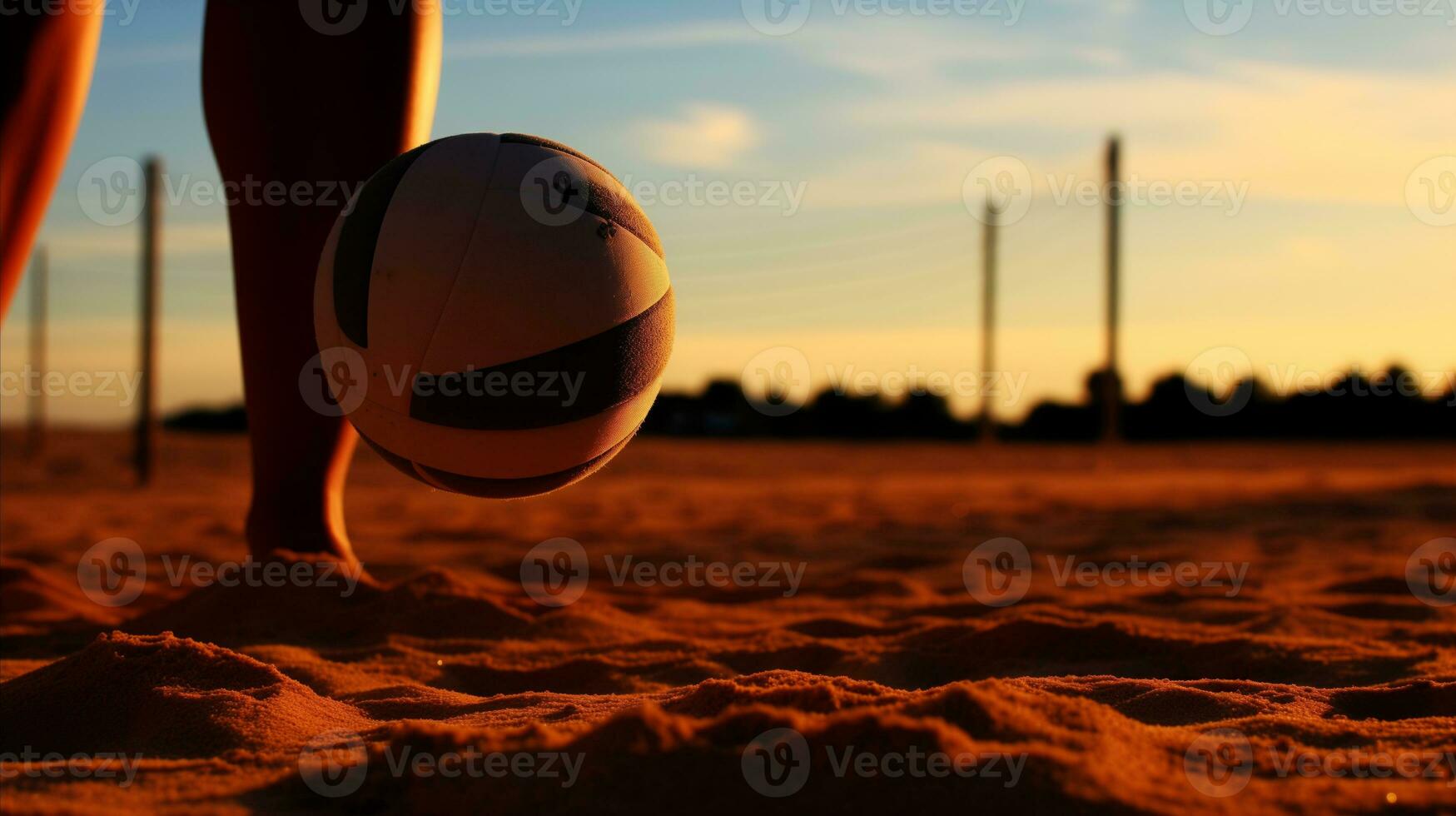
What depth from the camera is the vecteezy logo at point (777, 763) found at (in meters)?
1.47

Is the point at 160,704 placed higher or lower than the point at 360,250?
lower

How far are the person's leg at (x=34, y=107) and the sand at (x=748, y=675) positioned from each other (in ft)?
2.56

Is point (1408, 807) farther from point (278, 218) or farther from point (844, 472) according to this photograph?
point (844, 472)

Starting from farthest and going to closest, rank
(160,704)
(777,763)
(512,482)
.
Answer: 1. (512,482)
2. (160,704)
3. (777,763)

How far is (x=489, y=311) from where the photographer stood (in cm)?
232

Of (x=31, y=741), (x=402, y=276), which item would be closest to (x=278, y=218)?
(x=402, y=276)

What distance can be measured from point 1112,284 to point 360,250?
14.0m

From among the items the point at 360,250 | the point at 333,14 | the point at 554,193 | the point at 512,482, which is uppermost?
the point at 333,14

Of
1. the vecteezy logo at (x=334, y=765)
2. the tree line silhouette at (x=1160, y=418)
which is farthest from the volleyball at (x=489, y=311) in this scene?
the tree line silhouette at (x=1160, y=418)

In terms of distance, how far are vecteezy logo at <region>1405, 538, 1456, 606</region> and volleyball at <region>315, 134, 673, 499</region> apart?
2.70 meters
